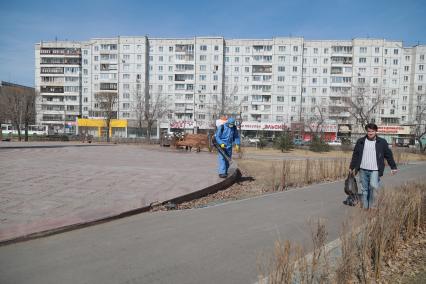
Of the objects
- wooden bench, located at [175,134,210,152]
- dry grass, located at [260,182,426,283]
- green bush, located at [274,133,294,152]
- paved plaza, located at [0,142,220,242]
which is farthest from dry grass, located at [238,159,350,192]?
green bush, located at [274,133,294,152]

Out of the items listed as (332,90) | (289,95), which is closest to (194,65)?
(289,95)

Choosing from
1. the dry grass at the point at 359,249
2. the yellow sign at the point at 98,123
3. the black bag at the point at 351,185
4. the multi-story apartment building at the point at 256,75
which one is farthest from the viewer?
the multi-story apartment building at the point at 256,75

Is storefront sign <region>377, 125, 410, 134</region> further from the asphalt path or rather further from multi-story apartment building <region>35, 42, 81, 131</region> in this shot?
multi-story apartment building <region>35, 42, 81, 131</region>

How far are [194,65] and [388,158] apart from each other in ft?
230

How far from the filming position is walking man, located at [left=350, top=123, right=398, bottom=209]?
5.73m

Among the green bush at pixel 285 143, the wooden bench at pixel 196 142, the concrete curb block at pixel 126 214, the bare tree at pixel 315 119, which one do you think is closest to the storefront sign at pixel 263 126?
the bare tree at pixel 315 119

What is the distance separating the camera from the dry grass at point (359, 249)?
2.35 meters

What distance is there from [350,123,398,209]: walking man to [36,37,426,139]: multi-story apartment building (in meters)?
64.8

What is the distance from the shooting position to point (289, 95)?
73375 mm

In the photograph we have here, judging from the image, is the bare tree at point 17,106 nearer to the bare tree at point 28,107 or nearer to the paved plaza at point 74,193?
the bare tree at point 28,107

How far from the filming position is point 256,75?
2908 inches

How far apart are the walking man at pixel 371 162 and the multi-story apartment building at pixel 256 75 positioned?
213 feet

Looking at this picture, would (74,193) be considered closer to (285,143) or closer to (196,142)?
(196,142)

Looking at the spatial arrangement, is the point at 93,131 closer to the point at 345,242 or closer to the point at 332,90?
the point at 332,90
